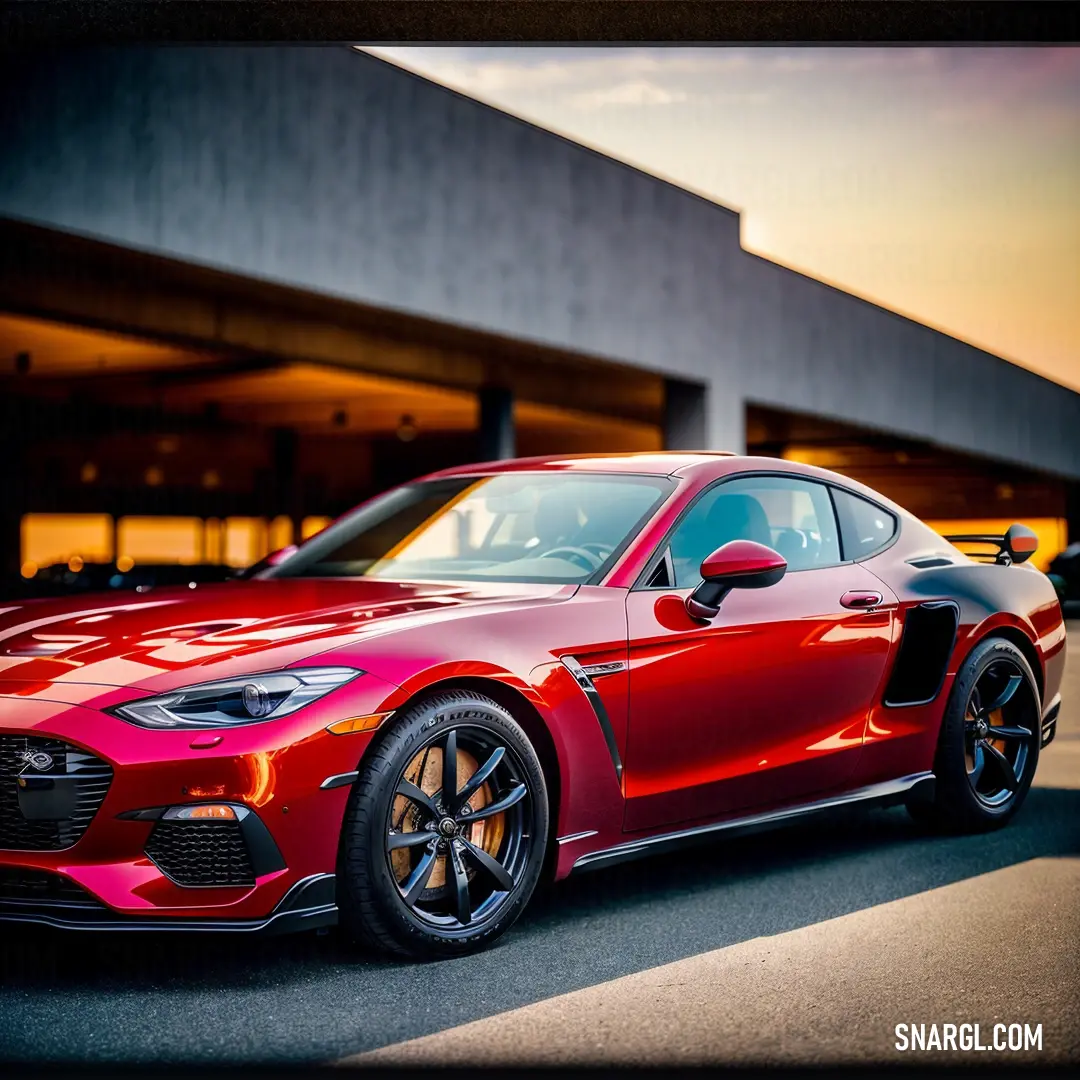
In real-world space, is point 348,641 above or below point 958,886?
Result: above

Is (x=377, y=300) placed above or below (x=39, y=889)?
above

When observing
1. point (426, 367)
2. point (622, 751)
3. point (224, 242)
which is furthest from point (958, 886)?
point (426, 367)

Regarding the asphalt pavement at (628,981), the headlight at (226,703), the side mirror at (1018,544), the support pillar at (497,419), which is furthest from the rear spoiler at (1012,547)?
the support pillar at (497,419)

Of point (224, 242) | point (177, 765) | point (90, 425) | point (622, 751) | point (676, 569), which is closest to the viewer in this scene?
point (177, 765)

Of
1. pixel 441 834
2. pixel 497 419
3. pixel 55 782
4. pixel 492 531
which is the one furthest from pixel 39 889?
pixel 497 419

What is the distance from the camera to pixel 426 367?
19.9 metres

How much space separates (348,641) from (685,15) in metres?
2.23

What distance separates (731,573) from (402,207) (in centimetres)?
1131

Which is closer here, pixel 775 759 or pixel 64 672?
pixel 64 672

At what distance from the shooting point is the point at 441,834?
4.21 m

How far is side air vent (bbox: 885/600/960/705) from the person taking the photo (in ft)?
18.8

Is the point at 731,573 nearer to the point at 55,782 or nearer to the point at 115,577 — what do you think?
the point at 55,782

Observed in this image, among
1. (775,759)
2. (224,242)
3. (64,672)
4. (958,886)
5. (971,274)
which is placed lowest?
(958,886)

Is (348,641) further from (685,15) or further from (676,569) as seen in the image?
(685,15)
